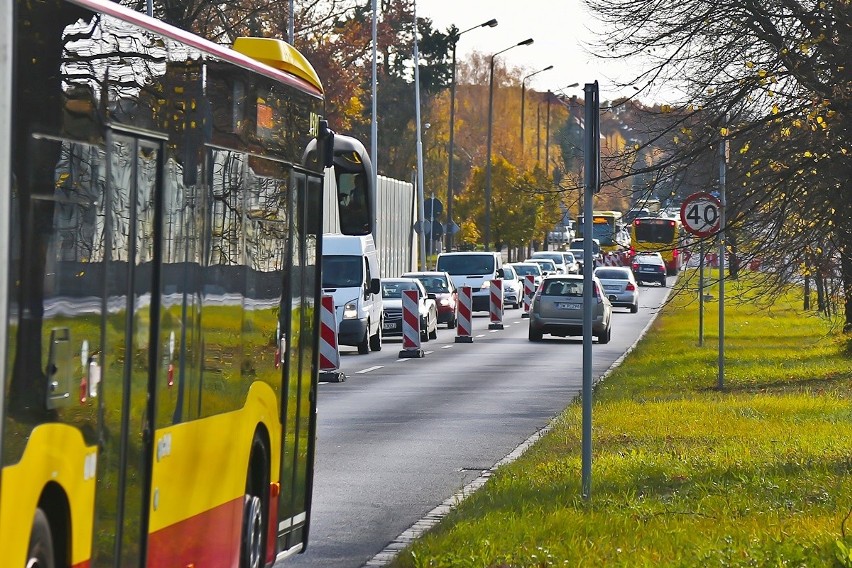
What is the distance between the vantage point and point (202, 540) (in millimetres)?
7195

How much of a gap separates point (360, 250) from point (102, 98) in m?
29.0

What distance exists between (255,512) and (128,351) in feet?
7.91

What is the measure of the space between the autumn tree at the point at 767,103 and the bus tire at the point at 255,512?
25.4 feet

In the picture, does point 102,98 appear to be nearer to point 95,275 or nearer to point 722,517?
point 95,275

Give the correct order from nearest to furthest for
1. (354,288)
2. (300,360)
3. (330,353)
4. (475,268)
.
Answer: (300,360)
(330,353)
(354,288)
(475,268)

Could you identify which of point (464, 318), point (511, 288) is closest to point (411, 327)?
point (464, 318)

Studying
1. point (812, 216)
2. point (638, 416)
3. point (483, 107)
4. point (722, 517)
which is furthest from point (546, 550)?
point (483, 107)

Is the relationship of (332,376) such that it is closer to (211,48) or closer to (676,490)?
(676,490)

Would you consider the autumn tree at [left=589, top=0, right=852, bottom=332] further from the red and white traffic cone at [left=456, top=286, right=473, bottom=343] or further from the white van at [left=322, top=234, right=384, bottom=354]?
the red and white traffic cone at [left=456, top=286, right=473, bottom=343]

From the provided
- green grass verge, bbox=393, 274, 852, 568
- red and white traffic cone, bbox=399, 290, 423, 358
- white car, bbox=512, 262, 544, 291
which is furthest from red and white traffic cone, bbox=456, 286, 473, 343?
white car, bbox=512, 262, 544, 291

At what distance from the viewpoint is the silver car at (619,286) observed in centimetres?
5922

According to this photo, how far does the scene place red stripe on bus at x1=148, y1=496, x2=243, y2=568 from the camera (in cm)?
654

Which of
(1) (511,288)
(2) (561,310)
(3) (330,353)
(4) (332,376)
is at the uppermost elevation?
(1) (511,288)

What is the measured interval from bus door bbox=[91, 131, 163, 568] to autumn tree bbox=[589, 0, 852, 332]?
9.40 m
